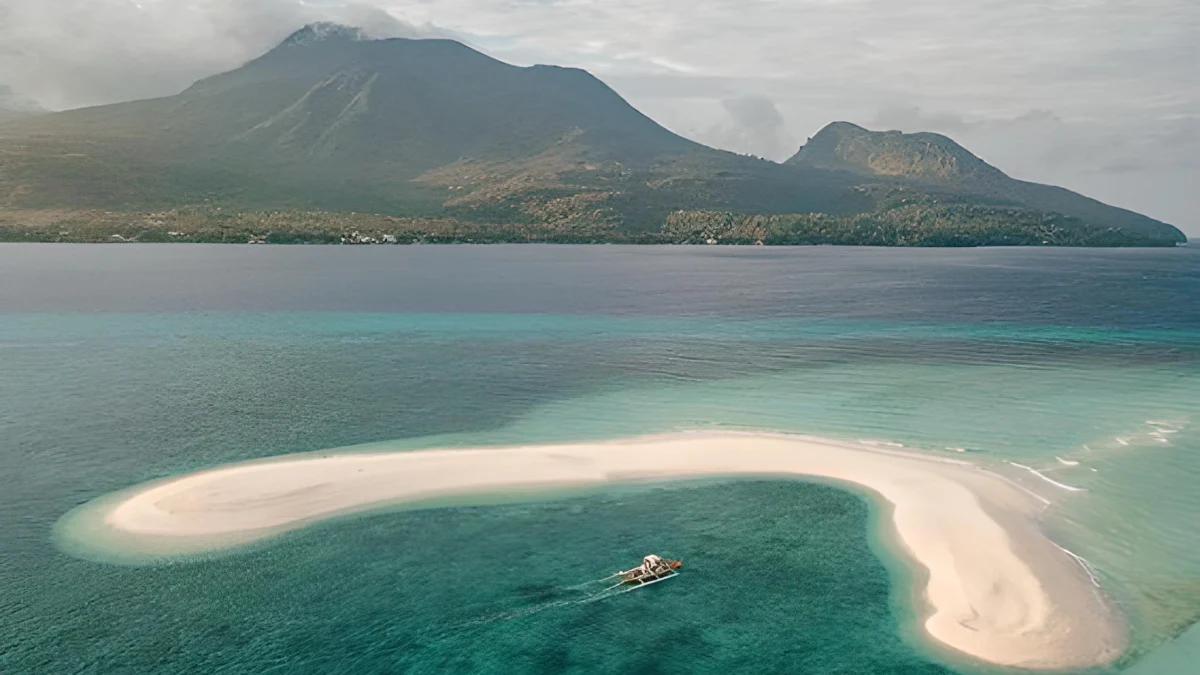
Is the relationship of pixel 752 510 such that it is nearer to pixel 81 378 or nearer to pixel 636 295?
pixel 81 378

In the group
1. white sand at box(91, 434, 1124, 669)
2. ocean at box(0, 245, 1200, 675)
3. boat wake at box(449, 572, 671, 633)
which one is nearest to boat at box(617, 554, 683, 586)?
boat wake at box(449, 572, 671, 633)

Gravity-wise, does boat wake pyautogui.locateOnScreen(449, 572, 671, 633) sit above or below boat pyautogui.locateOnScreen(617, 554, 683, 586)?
below

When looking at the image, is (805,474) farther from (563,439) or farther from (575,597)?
(575,597)

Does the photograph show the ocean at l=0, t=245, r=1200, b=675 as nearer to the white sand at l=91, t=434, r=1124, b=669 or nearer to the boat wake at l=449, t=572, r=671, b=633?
the boat wake at l=449, t=572, r=671, b=633

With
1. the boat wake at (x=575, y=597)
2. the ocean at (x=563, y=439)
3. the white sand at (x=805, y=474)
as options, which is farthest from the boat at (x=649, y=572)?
the white sand at (x=805, y=474)

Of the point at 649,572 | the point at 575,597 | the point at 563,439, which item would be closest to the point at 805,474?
the point at 563,439

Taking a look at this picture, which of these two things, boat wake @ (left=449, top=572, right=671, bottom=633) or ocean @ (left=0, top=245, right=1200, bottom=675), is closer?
ocean @ (left=0, top=245, right=1200, bottom=675)

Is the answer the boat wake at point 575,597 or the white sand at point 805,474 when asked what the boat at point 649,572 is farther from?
the white sand at point 805,474
